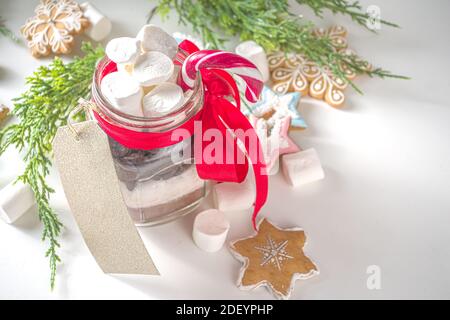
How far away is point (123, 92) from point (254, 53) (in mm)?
423

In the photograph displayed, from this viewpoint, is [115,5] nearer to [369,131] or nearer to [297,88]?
[297,88]

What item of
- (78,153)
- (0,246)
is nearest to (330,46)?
(78,153)

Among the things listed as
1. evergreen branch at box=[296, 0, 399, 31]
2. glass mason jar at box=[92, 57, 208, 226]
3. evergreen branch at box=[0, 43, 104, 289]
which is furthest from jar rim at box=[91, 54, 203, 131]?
evergreen branch at box=[296, 0, 399, 31]

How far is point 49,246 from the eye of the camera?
957mm

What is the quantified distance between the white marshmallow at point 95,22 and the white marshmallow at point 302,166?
48 centimetres

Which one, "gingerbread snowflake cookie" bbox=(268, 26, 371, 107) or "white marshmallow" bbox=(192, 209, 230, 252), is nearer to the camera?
"white marshmallow" bbox=(192, 209, 230, 252)

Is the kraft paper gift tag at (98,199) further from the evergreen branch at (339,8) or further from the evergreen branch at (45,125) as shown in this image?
the evergreen branch at (339,8)

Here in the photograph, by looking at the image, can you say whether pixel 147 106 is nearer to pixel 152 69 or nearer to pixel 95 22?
pixel 152 69

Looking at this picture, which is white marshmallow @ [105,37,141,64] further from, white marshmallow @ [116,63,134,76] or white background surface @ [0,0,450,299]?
white background surface @ [0,0,450,299]

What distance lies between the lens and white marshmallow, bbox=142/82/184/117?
77 cm

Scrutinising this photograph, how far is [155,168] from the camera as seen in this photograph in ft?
2.81

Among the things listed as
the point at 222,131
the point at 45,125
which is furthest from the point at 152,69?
the point at 45,125

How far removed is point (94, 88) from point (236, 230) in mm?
366

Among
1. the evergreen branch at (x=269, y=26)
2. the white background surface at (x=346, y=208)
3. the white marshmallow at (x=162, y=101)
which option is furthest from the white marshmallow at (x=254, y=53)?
the white marshmallow at (x=162, y=101)
